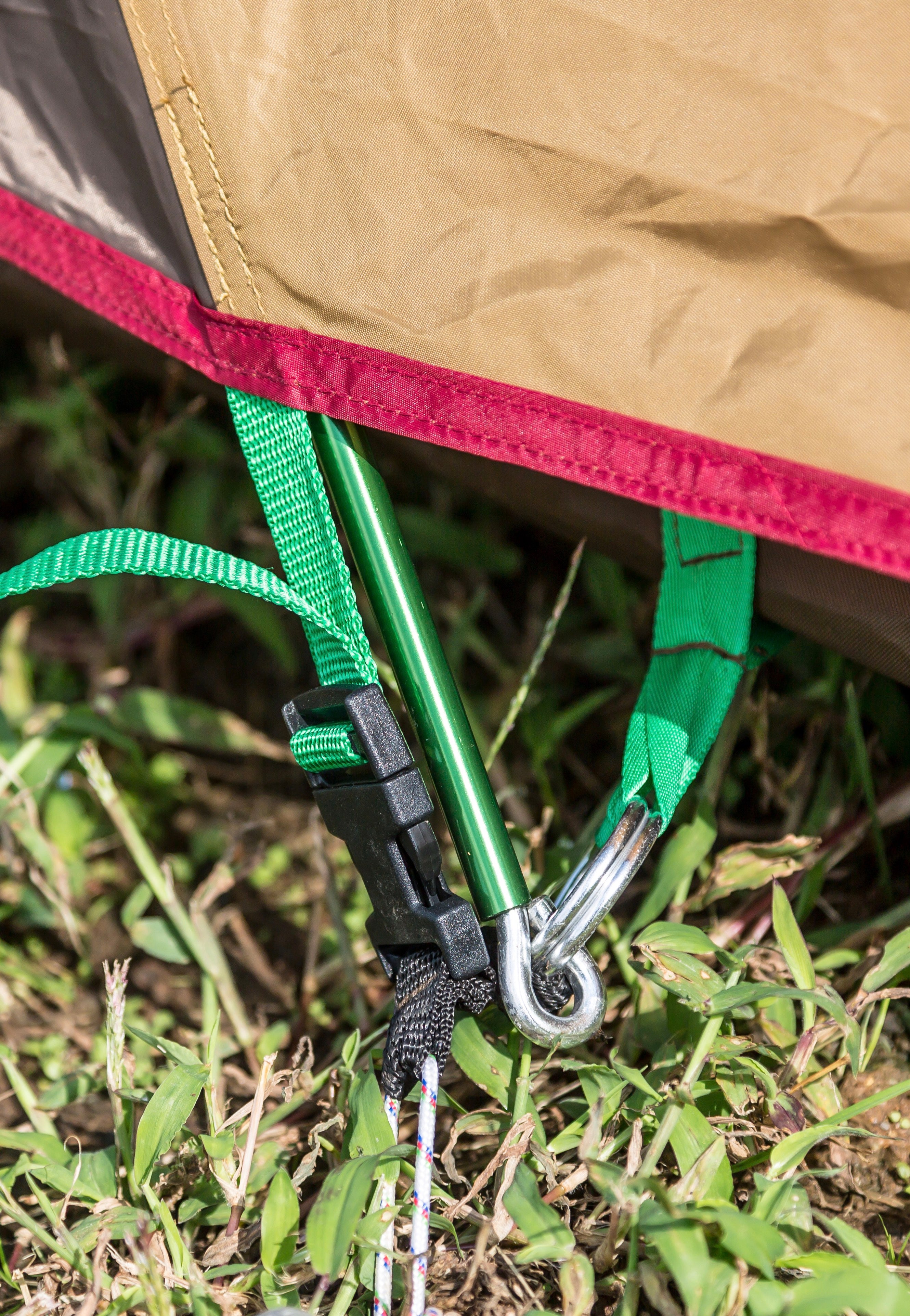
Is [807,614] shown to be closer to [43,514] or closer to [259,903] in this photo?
[259,903]

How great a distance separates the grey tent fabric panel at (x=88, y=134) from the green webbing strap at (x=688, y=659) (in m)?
0.50

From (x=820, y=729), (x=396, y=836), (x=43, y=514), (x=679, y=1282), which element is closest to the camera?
(x=679, y=1282)

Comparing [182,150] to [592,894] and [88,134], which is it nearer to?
[88,134]

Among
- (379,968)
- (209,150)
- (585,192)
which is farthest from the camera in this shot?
(379,968)

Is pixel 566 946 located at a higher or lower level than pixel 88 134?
lower

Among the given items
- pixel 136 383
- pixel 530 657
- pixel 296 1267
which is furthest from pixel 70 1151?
pixel 136 383

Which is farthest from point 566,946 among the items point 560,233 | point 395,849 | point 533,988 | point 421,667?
point 560,233

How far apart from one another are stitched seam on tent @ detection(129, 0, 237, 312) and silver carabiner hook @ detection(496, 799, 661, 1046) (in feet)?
1.85

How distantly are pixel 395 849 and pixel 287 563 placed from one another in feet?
0.90

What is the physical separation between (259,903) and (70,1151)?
379 millimetres

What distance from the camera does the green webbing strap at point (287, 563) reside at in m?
0.79

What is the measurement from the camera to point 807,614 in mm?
901

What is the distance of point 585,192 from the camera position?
734 mm

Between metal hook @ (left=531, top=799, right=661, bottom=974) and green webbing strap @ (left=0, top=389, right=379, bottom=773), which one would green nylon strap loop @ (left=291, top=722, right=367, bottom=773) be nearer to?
green webbing strap @ (left=0, top=389, right=379, bottom=773)
